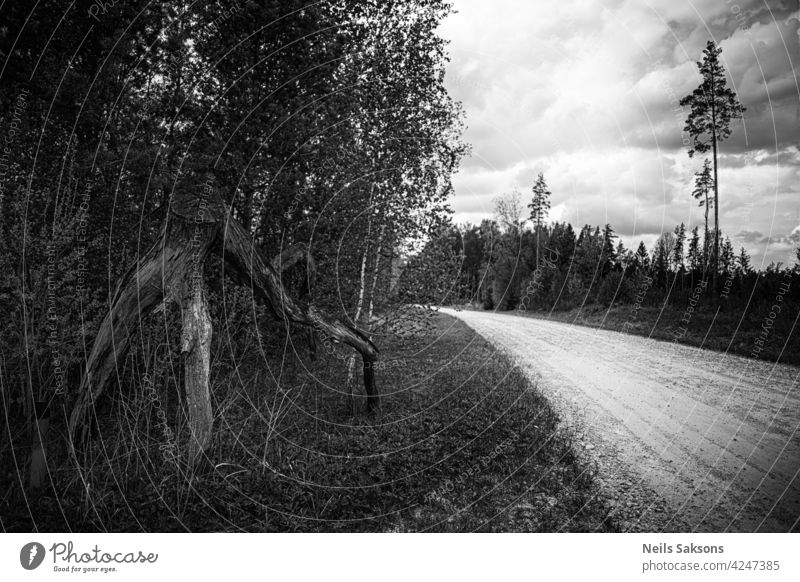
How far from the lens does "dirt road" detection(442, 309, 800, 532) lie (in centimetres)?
336

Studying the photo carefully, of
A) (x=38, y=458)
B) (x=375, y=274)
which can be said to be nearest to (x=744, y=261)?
(x=375, y=274)

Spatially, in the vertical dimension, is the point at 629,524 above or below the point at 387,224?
below

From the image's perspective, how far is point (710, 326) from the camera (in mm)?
10164

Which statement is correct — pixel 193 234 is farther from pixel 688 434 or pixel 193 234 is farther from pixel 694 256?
pixel 694 256

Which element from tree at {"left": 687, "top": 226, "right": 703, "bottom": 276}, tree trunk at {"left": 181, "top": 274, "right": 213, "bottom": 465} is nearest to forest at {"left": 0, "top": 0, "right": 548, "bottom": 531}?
tree trunk at {"left": 181, "top": 274, "right": 213, "bottom": 465}

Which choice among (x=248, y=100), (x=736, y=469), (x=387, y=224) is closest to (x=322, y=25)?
(x=248, y=100)

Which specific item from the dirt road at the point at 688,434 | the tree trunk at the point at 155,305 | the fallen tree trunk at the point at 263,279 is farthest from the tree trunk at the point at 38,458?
the dirt road at the point at 688,434

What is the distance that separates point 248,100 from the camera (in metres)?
6.56

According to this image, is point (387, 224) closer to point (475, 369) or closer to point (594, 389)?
point (475, 369)

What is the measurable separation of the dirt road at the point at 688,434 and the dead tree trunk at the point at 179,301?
4.29m

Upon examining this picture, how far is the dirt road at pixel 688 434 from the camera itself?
3.36 m

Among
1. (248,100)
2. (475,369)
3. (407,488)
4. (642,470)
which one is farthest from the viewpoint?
(475,369)

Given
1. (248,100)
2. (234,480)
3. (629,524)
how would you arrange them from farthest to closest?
(248,100)
(234,480)
(629,524)

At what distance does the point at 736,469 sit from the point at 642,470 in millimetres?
943
